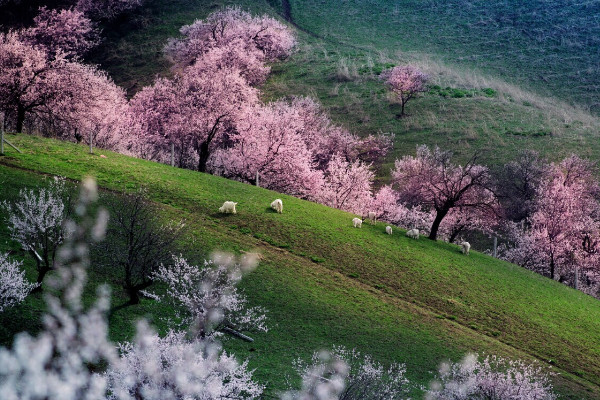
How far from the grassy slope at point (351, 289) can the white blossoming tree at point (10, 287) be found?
556mm

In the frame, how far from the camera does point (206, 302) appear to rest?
20.1 metres

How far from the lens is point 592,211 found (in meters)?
55.5

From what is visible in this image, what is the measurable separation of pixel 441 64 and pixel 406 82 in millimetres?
21520

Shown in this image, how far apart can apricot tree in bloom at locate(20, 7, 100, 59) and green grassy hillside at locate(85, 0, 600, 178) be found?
284 cm

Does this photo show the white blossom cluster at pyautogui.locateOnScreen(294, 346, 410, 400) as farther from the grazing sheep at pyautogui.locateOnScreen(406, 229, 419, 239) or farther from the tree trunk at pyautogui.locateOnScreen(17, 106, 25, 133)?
the tree trunk at pyautogui.locateOnScreen(17, 106, 25, 133)

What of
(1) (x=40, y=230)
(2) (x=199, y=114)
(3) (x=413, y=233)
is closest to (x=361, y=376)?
(1) (x=40, y=230)

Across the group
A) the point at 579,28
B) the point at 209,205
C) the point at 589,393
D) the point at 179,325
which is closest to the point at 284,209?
the point at 209,205

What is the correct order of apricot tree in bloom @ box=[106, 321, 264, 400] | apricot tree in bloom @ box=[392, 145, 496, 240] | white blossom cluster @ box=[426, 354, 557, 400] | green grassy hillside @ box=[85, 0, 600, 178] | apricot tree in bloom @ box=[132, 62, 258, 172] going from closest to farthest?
apricot tree in bloom @ box=[106, 321, 264, 400], white blossom cluster @ box=[426, 354, 557, 400], apricot tree in bloom @ box=[132, 62, 258, 172], apricot tree in bloom @ box=[392, 145, 496, 240], green grassy hillside @ box=[85, 0, 600, 178]

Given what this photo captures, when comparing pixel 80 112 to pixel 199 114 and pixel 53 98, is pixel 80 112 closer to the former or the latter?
pixel 53 98

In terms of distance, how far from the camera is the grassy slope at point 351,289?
22531 mm

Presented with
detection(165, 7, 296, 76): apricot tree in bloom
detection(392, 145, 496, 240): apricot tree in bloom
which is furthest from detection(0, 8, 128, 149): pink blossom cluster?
detection(392, 145, 496, 240): apricot tree in bloom

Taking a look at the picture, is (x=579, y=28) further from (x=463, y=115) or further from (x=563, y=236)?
(x=563, y=236)

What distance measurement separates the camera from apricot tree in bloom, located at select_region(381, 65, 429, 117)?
76.8 meters

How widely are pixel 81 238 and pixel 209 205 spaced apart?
973 centimetres
